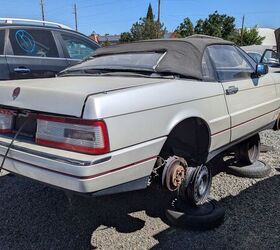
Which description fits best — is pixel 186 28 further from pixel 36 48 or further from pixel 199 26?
pixel 36 48

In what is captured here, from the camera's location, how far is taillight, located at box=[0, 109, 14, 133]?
3033 mm

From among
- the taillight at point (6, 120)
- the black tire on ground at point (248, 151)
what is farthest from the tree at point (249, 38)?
the taillight at point (6, 120)

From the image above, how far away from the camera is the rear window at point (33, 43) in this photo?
601 centimetres

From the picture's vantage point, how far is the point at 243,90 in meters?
4.04

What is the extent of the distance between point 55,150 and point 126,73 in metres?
1.18

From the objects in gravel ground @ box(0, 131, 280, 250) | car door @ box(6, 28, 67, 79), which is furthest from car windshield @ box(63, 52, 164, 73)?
car door @ box(6, 28, 67, 79)

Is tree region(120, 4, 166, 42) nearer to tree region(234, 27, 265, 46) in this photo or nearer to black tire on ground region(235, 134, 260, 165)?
tree region(234, 27, 265, 46)

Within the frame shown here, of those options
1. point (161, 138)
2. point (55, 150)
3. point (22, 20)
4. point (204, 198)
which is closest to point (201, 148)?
point (204, 198)

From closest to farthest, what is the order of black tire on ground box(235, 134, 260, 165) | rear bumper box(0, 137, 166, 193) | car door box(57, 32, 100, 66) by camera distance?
rear bumper box(0, 137, 166, 193) < black tire on ground box(235, 134, 260, 165) < car door box(57, 32, 100, 66)

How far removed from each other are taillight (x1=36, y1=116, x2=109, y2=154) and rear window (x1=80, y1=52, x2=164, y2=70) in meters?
1.19

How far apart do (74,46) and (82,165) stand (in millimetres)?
4809

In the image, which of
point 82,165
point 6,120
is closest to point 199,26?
point 6,120

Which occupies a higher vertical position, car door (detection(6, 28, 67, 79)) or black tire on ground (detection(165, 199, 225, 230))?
car door (detection(6, 28, 67, 79))

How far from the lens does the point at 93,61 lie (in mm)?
4070
